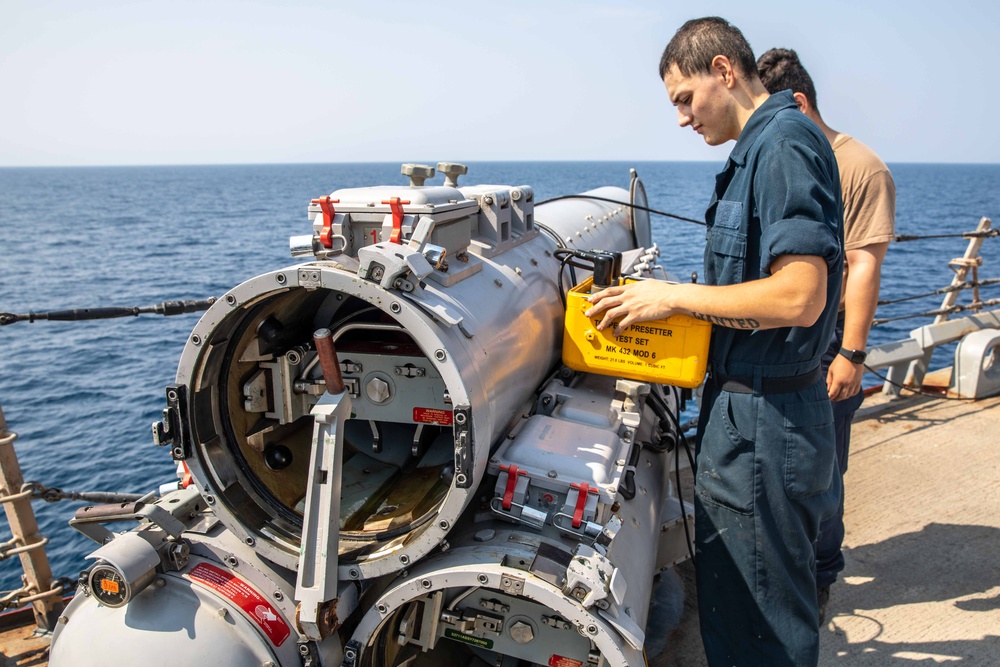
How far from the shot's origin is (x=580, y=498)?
2408 millimetres

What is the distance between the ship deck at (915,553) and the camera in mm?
3469

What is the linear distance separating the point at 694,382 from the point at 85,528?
2.34m

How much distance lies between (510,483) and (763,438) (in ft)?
2.96

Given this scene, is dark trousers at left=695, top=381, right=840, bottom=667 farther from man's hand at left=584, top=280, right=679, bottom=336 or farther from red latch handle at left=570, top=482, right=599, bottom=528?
red latch handle at left=570, top=482, right=599, bottom=528

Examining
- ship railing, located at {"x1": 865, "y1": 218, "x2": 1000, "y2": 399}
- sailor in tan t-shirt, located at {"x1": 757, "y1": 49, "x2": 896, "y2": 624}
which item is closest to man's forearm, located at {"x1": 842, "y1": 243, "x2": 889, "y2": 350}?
sailor in tan t-shirt, located at {"x1": 757, "y1": 49, "x2": 896, "y2": 624}

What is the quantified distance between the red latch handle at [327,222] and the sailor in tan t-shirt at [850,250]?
7.06ft

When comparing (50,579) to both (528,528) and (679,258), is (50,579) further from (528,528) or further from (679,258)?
(679,258)

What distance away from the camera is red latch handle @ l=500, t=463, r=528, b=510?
2459 mm

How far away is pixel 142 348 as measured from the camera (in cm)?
1612

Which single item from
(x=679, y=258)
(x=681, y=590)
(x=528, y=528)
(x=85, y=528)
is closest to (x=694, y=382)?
(x=528, y=528)

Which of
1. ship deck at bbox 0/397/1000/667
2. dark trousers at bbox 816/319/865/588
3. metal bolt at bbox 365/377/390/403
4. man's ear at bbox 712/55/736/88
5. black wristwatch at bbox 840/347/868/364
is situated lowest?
ship deck at bbox 0/397/1000/667

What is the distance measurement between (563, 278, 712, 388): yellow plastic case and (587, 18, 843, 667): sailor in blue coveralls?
0.08 metres

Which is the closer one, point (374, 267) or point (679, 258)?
point (374, 267)

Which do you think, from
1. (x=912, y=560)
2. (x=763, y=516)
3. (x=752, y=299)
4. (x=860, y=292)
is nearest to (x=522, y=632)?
(x=763, y=516)
